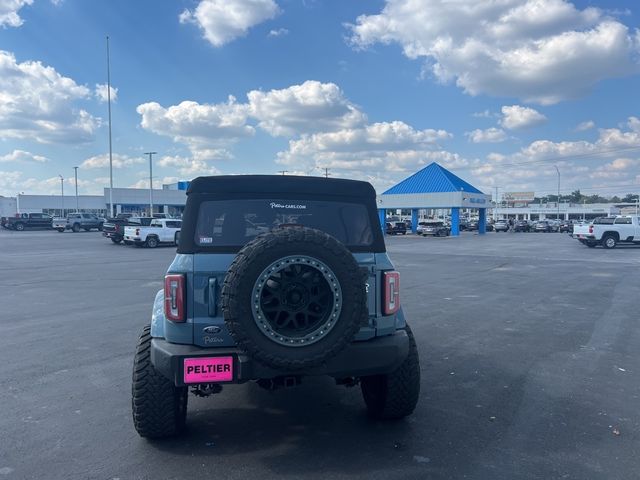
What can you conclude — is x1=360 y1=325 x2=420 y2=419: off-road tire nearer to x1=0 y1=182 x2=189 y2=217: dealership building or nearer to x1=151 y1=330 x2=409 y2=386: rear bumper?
x1=151 y1=330 x2=409 y2=386: rear bumper

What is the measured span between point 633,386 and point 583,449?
6.36 ft

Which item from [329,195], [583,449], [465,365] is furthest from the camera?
[465,365]

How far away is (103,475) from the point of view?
3.41 metres

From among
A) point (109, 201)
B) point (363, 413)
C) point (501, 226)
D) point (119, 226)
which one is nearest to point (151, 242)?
point (119, 226)

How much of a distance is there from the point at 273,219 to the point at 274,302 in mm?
932

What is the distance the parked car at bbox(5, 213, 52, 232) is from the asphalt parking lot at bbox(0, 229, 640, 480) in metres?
52.2

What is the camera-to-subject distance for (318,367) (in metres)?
3.46

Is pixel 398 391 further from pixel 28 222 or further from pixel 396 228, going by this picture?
pixel 28 222

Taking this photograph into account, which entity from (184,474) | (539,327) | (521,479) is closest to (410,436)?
Answer: (521,479)

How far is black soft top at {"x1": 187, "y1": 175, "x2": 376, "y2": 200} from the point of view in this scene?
13.1ft

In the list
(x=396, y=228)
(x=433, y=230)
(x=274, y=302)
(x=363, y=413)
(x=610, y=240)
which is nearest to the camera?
(x=274, y=302)

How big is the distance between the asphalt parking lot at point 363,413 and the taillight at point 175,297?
1071mm

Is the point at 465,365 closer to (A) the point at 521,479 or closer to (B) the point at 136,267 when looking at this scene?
(A) the point at 521,479

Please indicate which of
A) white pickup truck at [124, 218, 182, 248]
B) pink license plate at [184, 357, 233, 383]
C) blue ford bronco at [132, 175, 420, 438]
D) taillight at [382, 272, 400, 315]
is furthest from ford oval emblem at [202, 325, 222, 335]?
white pickup truck at [124, 218, 182, 248]
